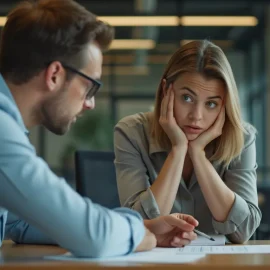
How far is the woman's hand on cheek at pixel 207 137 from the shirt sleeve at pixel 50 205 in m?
0.96

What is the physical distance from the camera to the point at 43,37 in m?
1.73

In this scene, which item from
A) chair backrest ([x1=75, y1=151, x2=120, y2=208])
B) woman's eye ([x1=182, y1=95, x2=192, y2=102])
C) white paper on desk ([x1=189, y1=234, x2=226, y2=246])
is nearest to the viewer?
white paper on desk ([x1=189, y1=234, x2=226, y2=246])

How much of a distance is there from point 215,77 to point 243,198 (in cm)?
43

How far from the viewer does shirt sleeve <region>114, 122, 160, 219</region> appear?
2377 mm

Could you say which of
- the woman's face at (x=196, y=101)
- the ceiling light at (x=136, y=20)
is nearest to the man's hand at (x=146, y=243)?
the woman's face at (x=196, y=101)

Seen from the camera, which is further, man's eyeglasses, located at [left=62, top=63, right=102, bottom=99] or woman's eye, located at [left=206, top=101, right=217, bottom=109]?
woman's eye, located at [left=206, top=101, right=217, bottom=109]

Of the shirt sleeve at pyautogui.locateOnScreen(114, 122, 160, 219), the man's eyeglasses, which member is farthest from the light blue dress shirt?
the shirt sleeve at pyautogui.locateOnScreen(114, 122, 160, 219)

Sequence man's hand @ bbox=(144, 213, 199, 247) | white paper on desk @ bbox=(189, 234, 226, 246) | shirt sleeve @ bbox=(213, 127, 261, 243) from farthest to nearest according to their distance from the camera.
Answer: shirt sleeve @ bbox=(213, 127, 261, 243) < white paper on desk @ bbox=(189, 234, 226, 246) < man's hand @ bbox=(144, 213, 199, 247)

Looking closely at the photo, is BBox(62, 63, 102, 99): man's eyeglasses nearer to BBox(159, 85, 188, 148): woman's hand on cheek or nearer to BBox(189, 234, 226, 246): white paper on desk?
BBox(189, 234, 226, 246): white paper on desk

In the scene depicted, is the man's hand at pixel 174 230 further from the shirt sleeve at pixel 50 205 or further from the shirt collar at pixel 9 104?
the shirt collar at pixel 9 104

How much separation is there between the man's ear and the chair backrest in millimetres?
1333

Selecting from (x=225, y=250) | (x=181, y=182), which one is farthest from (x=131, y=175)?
(x=225, y=250)

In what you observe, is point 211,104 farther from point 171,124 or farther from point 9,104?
point 9,104

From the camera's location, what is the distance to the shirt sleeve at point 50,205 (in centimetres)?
154
